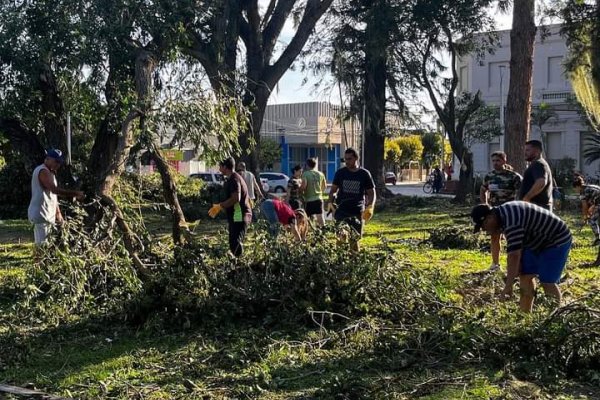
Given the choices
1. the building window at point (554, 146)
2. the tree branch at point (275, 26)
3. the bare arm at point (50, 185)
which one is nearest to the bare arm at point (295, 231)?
the bare arm at point (50, 185)

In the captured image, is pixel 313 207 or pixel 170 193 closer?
pixel 170 193

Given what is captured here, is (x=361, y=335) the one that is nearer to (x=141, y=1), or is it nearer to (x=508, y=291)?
(x=508, y=291)

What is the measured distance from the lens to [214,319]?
6801 mm

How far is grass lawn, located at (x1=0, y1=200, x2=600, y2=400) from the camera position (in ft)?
16.3

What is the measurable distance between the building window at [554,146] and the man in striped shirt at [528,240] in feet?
132

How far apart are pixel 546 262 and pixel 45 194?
559 cm

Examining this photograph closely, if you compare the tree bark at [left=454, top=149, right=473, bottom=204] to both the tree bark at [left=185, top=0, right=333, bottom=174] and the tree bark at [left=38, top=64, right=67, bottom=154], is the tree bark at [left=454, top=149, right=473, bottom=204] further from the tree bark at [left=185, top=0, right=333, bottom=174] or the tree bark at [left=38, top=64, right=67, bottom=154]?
the tree bark at [left=38, top=64, right=67, bottom=154]

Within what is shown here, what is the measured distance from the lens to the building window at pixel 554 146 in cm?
4453

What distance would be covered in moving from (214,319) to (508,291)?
2615 mm

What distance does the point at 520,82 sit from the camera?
14766mm

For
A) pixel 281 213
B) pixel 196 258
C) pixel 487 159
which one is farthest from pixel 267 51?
pixel 487 159

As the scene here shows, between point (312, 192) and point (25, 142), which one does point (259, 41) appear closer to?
point (312, 192)

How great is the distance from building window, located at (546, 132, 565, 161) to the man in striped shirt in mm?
40207

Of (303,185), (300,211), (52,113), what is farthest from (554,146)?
(52,113)
